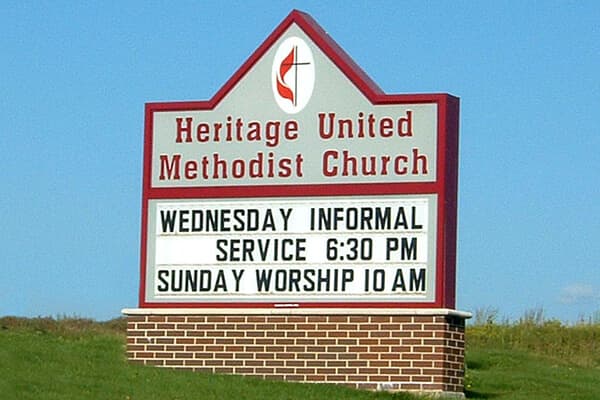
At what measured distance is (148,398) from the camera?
66.1 ft

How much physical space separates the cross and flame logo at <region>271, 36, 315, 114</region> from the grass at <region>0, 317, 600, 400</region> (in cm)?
431

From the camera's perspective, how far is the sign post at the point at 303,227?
897 inches

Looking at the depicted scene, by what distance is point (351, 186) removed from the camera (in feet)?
76.3

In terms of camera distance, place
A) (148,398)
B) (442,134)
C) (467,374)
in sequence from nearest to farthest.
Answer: (148,398), (442,134), (467,374)

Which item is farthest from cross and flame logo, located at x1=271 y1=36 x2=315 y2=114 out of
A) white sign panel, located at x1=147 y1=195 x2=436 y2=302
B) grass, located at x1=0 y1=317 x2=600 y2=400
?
grass, located at x1=0 y1=317 x2=600 y2=400

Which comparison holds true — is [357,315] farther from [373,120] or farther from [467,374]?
[467,374]

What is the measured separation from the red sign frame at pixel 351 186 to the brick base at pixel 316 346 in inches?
9.2

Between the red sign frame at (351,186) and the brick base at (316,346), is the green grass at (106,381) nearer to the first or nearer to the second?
the brick base at (316,346)

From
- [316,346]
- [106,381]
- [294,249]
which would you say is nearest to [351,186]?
[294,249]

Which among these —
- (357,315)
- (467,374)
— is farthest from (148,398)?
(467,374)

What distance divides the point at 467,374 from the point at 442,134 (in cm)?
710

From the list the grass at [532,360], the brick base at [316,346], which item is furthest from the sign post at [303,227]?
the grass at [532,360]

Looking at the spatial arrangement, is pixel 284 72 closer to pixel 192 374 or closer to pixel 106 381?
pixel 192 374

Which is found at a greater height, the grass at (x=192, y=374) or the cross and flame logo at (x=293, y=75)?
the cross and flame logo at (x=293, y=75)
